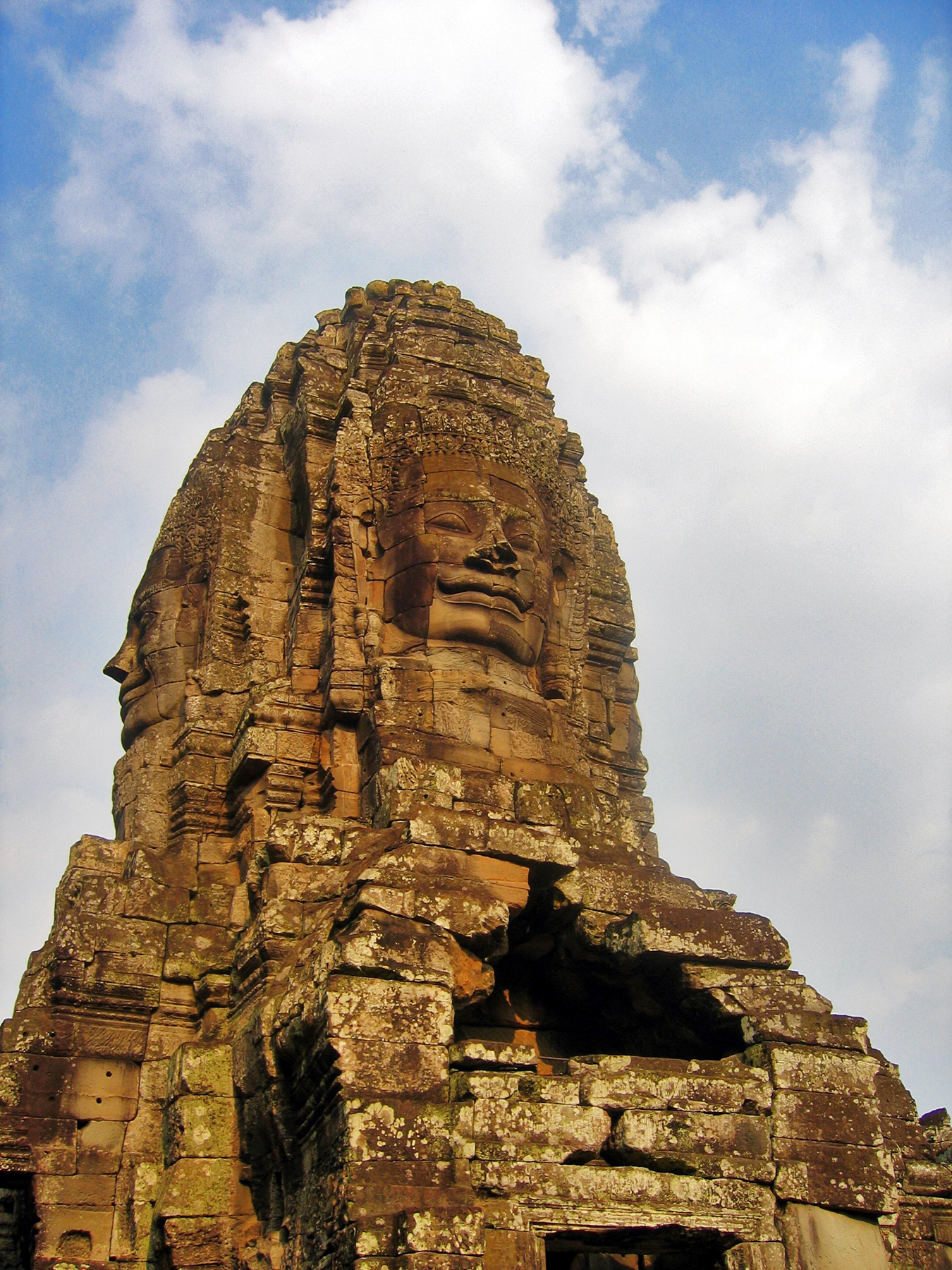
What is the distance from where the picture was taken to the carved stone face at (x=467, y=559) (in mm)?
11680

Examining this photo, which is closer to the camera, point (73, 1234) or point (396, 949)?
point (396, 949)

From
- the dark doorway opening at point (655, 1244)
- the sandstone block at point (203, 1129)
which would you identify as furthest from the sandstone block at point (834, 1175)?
the sandstone block at point (203, 1129)

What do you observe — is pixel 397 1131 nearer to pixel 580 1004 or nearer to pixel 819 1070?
pixel 580 1004

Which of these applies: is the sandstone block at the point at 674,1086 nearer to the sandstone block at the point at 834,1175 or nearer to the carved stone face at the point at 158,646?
the sandstone block at the point at 834,1175

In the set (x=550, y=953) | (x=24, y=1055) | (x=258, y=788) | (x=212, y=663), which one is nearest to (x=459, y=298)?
(x=212, y=663)

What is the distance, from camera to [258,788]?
11.8 metres

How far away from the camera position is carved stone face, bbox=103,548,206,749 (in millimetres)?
13773

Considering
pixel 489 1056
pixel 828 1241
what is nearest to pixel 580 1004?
pixel 489 1056

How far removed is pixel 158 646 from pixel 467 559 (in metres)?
4.04

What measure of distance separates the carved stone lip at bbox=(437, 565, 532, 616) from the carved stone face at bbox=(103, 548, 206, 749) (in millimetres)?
3464

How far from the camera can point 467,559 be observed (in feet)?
38.7

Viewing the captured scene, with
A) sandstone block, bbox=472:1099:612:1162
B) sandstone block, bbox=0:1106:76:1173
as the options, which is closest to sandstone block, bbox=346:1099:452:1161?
sandstone block, bbox=472:1099:612:1162

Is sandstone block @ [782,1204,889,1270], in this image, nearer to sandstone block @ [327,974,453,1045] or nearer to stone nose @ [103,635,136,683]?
sandstone block @ [327,974,453,1045]

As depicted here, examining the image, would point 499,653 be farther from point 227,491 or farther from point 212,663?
point 227,491
